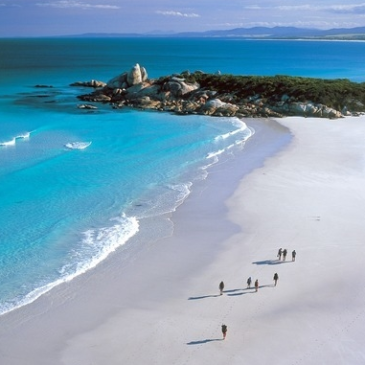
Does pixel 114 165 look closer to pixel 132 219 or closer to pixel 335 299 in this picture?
pixel 132 219

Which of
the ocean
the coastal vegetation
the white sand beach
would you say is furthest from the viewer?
the coastal vegetation

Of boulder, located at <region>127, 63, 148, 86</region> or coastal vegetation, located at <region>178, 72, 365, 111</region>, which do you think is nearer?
coastal vegetation, located at <region>178, 72, 365, 111</region>

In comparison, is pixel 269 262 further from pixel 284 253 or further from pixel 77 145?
pixel 77 145

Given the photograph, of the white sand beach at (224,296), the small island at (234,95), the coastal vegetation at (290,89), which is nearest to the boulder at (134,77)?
the small island at (234,95)

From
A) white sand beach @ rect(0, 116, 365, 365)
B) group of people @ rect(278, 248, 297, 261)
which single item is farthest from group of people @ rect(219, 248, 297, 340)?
white sand beach @ rect(0, 116, 365, 365)

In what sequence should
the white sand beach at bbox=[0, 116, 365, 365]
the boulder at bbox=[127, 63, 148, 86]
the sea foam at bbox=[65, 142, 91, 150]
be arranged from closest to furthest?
the white sand beach at bbox=[0, 116, 365, 365] → the sea foam at bbox=[65, 142, 91, 150] → the boulder at bbox=[127, 63, 148, 86]

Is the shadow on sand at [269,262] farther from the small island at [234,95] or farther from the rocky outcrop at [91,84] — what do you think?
the rocky outcrop at [91,84]

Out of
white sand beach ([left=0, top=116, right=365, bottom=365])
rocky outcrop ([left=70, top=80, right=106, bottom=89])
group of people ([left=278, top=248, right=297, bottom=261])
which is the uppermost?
rocky outcrop ([left=70, top=80, right=106, bottom=89])

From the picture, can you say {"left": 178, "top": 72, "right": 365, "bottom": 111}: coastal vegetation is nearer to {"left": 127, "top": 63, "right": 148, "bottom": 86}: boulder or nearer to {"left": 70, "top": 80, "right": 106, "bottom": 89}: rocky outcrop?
{"left": 127, "top": 63, "right": 148, "bottom": 86}: boulder
